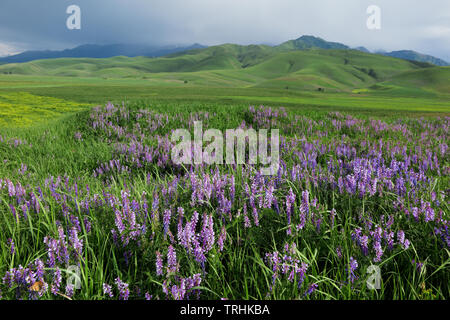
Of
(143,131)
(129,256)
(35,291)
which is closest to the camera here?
(35,291)

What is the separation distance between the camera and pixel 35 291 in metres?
2.10

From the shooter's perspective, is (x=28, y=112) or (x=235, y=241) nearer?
(x=235, y=241)

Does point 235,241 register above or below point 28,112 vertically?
below

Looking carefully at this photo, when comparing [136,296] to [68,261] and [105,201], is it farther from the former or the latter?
[105,201]

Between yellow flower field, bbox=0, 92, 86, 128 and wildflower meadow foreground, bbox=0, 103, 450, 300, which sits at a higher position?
yellow flower field, bbox=0, 92, 86, 128

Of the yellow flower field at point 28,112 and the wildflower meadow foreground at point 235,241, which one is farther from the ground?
the yellow flower field at point 28,112

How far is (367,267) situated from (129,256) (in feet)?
6.80

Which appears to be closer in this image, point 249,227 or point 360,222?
point 249,227

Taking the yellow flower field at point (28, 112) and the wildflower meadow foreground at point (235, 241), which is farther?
the yellow flower field at point (28, 112)

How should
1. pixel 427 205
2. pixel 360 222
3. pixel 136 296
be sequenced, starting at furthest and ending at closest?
pixel 360 222 < pixel 427 205 < pixel 136 296

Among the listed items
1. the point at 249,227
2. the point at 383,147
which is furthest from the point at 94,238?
the point at 383,147

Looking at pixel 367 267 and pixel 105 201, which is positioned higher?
pixel 105 201

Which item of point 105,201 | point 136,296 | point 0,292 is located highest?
point 105,201

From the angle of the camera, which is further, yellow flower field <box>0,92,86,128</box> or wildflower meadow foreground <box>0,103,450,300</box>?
yellow flower field <box>0,92,86,128</box>
